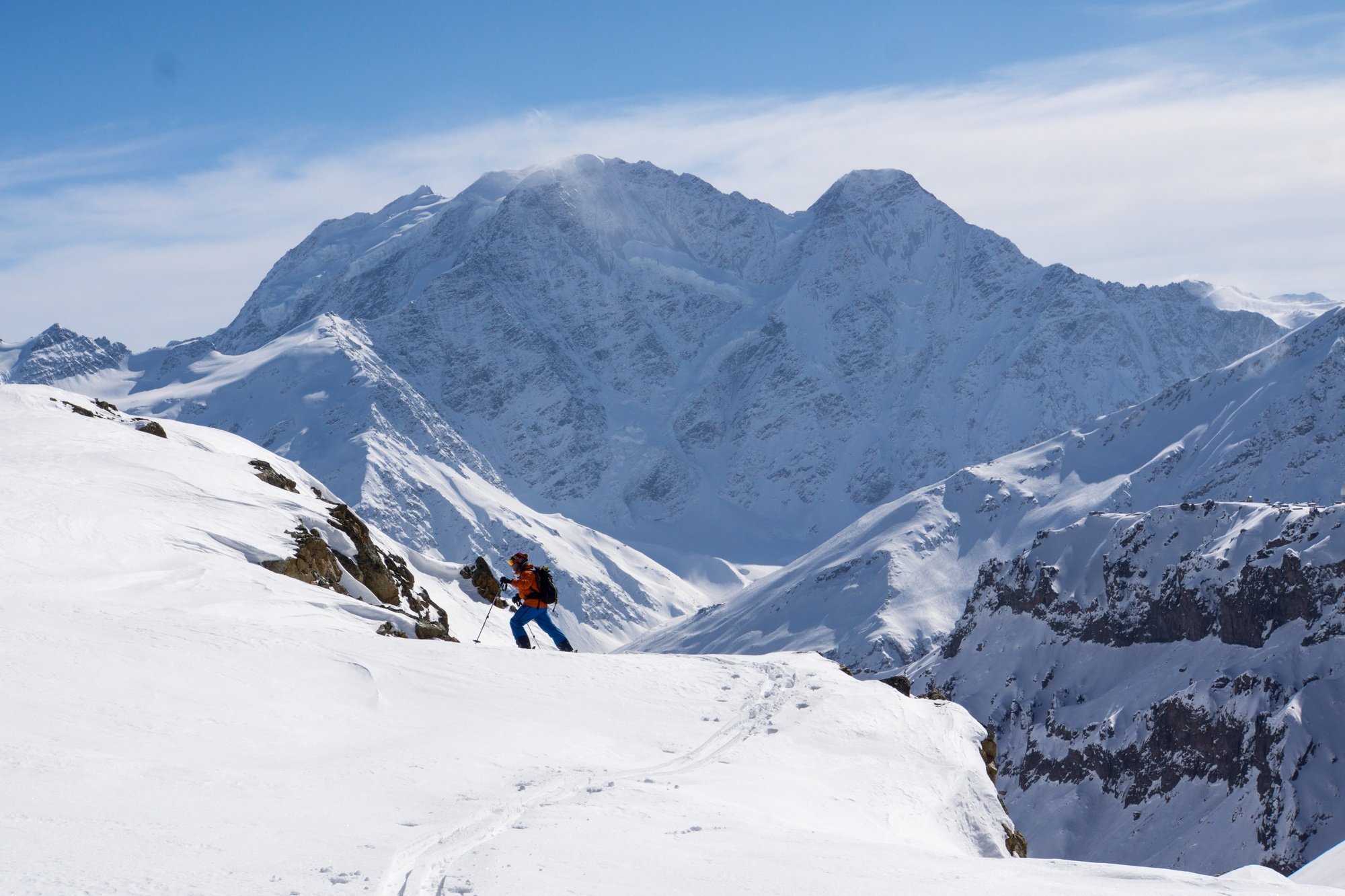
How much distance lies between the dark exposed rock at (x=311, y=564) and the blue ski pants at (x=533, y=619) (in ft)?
16.5

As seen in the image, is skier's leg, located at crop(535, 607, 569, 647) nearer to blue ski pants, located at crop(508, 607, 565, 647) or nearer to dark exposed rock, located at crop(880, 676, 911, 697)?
blue ski pants, located at crop(508, 607, 565, 647)

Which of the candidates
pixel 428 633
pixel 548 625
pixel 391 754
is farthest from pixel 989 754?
pixel 391 754

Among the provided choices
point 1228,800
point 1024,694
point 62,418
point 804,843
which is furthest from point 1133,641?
point 804,843

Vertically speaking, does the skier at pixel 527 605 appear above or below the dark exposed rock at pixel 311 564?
below

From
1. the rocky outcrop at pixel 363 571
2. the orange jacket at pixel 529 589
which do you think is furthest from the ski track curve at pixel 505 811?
the rocky outcrop at pixel 363 571

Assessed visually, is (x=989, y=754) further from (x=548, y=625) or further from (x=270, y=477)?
(x=270, y=477)

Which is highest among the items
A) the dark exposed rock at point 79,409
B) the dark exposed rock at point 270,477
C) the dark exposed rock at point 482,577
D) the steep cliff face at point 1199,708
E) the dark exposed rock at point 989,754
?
the dark exposed rock at point 79,409

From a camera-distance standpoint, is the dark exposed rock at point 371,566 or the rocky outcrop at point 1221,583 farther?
the rocky outcrop at point 1221,583

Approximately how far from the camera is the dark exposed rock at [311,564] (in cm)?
2709

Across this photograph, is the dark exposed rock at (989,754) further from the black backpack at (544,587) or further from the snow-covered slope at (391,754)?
the black backpack at (544,587)

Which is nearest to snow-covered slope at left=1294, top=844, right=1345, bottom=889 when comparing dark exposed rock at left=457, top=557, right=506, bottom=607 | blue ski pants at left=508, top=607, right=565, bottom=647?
blue ski pants at left=508, top=607, right=565, bottom=647

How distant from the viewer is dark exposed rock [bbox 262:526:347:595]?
27.1m

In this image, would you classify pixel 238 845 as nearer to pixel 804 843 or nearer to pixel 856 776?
pixel 804 843

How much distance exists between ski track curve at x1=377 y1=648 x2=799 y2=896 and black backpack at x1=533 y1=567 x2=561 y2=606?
4708 millimetres
